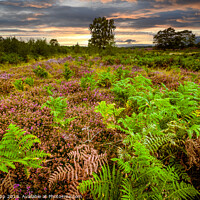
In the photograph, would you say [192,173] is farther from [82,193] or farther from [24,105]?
[24,105]

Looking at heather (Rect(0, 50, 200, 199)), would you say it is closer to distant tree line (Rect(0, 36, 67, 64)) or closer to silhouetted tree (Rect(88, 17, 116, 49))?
distant tree line (Rect(0, 36, 67, 64))

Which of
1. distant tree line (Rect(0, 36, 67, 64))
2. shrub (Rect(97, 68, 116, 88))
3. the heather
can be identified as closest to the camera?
the heather

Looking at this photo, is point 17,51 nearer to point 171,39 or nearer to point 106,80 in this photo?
point 106,80

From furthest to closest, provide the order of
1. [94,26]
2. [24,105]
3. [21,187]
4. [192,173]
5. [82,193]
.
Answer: [94,26] < [24,105] < [192,173] < [21,187] < [82,193]

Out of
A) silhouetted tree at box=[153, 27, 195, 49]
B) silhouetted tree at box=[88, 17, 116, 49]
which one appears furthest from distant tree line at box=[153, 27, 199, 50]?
silhouetted tree at box=[88, 17, 116, 49]

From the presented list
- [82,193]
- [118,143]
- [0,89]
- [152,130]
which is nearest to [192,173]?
[152,130]

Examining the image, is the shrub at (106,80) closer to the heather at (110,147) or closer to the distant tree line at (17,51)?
the heather at (110,147)

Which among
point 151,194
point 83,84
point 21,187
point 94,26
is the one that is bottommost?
point 21,187

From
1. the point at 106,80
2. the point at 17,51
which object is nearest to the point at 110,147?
the point at 106,80

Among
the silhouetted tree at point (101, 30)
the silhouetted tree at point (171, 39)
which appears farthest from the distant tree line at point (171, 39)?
the silhouetted tree at point (101, 30)

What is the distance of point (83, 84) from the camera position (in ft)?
17.1

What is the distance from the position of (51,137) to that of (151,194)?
2120 mm

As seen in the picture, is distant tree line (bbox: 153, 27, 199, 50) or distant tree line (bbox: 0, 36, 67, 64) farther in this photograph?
distant tree line (bbox: 153, 27, 199, 50)

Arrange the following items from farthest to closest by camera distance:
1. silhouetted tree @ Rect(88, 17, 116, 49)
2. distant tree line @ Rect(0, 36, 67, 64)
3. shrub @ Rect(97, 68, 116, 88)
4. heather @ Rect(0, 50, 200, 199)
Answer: silhouetted tree @ Rect(88, 17, 116, 49) → distant tree line @ Rect(0, 36, 67, 64) → shrub @ Rect(97, 68, 116, 88) → heather @ Rect(0, 50, 200, 199)
